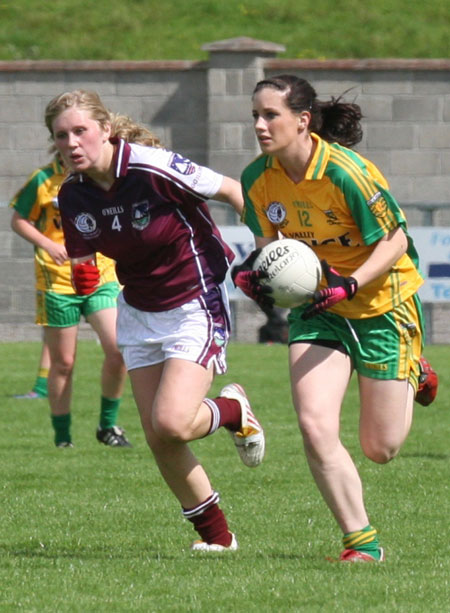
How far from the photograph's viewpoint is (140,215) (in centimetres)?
564

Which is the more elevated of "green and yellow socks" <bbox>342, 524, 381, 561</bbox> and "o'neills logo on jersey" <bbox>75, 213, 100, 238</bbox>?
"o'neills logo on jersey" <bbox>75, 213, 100, 238</bbox>

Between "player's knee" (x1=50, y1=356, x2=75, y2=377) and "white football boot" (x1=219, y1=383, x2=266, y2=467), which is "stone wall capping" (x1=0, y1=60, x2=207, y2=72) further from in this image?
"white football boot" (x1=219, y1=383, x2=266, y2=467)

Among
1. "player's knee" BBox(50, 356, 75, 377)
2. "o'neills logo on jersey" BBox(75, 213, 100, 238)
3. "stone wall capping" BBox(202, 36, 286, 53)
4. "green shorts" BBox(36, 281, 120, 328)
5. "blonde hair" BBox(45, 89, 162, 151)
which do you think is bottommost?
"player's knee" BBox(50, 356, 75, 377)

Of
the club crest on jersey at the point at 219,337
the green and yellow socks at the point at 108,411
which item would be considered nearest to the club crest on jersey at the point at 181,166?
the club crest on jersey at the point at 219,337

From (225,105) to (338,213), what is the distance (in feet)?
38.3

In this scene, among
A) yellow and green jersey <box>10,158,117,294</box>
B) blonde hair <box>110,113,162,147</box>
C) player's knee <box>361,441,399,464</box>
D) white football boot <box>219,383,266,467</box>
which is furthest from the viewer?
yellow and green jersey <box>10,158,117,294</box>

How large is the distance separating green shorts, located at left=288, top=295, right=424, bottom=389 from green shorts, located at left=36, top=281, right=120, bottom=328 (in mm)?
3328

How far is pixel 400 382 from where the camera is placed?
225 inches

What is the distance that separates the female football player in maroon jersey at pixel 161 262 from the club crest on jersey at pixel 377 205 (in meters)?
0.62

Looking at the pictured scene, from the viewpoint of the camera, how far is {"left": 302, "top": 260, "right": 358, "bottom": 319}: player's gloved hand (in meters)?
5.30

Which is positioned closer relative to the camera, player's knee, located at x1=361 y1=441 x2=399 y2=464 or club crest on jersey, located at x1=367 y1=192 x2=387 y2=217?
club crest on jersey, located at x1=367 y1=192 x2=387 y2=217

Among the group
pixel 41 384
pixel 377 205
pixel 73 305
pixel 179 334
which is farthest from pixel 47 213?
pixel 377 205

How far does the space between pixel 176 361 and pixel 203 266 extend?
16.6 inches

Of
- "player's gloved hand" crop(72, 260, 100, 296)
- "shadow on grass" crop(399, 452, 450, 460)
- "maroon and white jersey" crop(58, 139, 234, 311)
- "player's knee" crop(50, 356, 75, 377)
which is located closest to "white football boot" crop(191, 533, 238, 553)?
"maroon and white jersey" crop(58, 139, 234, 311)
